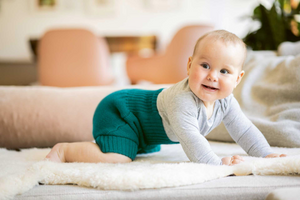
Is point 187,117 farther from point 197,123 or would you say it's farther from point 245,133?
point 245,133

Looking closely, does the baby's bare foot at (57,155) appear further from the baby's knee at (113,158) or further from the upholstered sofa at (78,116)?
the upholstered sofa at (78,116)

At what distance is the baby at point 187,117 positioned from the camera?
2.44ft

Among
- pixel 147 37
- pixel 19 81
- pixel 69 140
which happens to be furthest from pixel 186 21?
pixel 69 140

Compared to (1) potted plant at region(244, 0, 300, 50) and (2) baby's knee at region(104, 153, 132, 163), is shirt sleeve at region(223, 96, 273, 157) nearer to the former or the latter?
(2) baby's knee at region(104, 153, 132, 163)

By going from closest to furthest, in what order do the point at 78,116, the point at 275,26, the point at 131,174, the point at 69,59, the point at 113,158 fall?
the point at 131,174, the point at 113,158, the point at 78,116, the point at 275,26, the point at 69,59

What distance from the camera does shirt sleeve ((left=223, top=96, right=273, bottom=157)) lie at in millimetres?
851

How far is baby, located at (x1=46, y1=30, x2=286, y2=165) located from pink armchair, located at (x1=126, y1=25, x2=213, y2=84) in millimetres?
1283

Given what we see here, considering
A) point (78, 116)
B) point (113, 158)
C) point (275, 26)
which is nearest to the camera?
point (113, 158)

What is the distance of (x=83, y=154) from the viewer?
0.85m

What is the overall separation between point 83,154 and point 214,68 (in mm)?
497

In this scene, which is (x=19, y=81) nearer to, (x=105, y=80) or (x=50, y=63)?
(x=50, y=63)

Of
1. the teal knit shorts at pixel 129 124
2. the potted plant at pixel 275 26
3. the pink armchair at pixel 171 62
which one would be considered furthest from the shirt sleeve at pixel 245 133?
the potted plant at pixel 275 26

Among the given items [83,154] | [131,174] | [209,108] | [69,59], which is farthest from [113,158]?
[69,59]

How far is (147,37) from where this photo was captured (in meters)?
3.26
